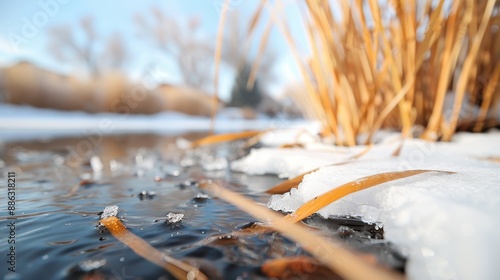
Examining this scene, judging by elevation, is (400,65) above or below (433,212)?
above

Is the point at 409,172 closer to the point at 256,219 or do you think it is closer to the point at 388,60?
the point at 256,219

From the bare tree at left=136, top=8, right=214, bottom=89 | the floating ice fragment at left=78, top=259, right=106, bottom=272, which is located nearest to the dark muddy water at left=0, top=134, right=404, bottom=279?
the floating ice fragment at left=78, top=259, right=106, bottom=272

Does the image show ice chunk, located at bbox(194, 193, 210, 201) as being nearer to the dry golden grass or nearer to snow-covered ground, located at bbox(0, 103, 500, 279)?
snow-covered ground, located at bbox(0, 103, 500, 279)

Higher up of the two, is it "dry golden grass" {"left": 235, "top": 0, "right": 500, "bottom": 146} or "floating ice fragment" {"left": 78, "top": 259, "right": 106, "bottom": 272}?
"dry golden grass" {"left": 235, "top": 0, "right": 500, "bottom": 146}

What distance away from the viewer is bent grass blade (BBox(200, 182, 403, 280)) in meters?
0.22

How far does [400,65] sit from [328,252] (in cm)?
70

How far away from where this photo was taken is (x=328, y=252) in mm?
257

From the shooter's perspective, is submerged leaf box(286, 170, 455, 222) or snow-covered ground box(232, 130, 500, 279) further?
submerged leaf box(286, 170, 455, 222)

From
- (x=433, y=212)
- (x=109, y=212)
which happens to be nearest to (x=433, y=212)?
(x=433, y=212)

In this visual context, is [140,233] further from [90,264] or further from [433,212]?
[433,212]

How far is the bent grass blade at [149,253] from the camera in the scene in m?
0.23

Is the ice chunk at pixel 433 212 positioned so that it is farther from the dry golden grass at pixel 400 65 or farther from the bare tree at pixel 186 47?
the bare tree at pixel 186 47

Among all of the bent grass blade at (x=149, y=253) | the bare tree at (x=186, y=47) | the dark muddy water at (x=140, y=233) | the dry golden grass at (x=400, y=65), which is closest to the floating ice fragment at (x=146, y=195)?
the dark muddy water at (x=140, y=233)

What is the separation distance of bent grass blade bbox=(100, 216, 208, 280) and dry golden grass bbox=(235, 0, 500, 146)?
0.64 m
